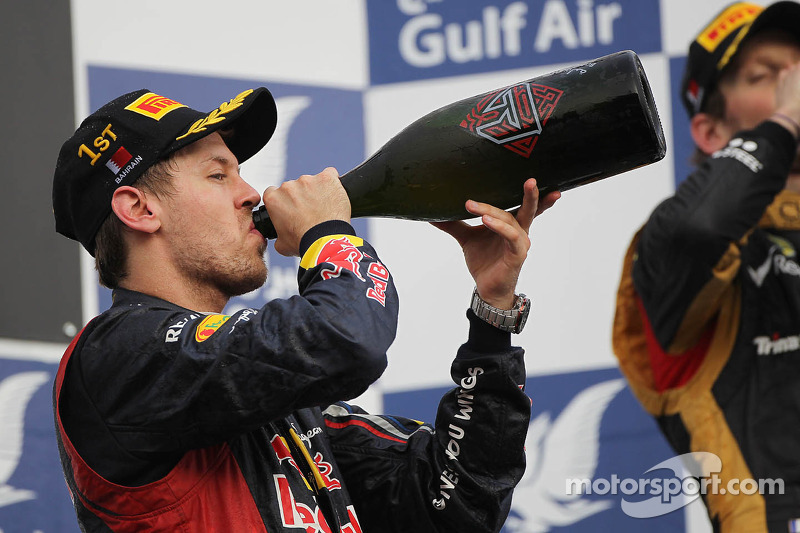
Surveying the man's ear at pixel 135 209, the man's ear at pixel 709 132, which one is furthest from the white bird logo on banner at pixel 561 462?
the man's ear at pixel 135 209

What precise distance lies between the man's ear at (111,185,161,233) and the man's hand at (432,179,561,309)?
16.8 inches

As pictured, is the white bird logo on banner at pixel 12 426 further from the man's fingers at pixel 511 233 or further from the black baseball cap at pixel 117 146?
the man's fingers at pixel 511 233

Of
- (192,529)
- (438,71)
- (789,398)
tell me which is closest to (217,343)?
(192,529)

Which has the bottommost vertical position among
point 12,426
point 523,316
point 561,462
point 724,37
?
point 561,462

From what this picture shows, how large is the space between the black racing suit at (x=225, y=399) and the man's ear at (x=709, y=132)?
1.13 meters

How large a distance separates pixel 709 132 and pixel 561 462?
908 mm

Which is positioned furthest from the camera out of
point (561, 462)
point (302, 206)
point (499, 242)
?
point (561, 462)

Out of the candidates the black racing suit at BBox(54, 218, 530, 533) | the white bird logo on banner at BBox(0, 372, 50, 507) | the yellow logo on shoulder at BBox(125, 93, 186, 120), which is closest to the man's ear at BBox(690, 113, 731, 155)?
the black racing suit at BBox(54, 218, 530, 533)

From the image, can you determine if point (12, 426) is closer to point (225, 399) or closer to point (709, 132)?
point (225, 399)

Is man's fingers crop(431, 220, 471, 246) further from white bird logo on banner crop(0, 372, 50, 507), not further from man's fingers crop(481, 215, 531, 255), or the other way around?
white bird logo on banner crop(0, 372, 50, 507)

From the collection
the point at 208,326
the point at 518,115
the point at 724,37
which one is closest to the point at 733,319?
the point at 724,37

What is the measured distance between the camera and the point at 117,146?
134cm

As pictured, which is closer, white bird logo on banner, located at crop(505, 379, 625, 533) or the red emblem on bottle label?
the red emblem on bottle label

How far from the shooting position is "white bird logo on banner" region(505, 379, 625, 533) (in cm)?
249
